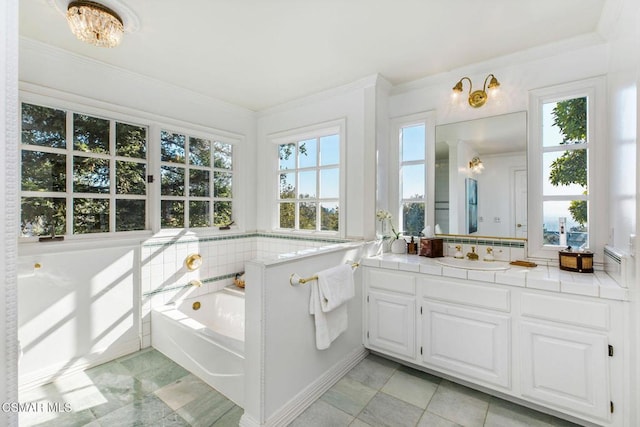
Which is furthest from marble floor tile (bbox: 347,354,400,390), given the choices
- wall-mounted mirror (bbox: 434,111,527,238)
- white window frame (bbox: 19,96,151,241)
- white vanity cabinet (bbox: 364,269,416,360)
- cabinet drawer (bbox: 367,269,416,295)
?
white window frame (bbox: 19,96,151,241)

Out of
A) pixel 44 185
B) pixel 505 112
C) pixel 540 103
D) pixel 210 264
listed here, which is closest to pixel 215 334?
pixel 210 264

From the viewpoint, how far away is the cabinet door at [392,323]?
216 cm

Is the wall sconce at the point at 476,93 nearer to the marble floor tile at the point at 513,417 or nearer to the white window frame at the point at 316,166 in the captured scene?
the white window frame at the point at 316,166

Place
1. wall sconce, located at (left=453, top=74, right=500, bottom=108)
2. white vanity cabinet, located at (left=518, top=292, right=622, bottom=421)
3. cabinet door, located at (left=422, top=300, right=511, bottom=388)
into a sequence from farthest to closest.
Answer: wall sconce, located at (left=453, top=74, right=500, bottom=108)
cabinet door, located at (left=422, top=300, right=511, bottom=388)
white vanity cabinet, located at (left=518, top=292, right=622, bottom=421)

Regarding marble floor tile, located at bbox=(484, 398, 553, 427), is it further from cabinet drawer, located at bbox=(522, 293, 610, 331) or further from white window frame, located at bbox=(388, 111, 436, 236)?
white window frame, located at bbox=(388, 111, 436, 236)

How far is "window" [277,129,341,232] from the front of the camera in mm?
2982

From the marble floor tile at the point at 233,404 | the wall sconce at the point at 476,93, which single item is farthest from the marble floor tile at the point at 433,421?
the wall sconce at the point at 476,93

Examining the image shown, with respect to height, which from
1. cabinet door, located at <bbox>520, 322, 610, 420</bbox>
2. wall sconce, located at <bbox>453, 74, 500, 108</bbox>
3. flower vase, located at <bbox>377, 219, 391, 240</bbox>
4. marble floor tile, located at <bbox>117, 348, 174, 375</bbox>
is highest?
wall sconce, located at <bbox>453, 74, 500, 108</bbox>

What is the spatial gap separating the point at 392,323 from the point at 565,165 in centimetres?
172

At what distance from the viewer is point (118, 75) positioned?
7.80 feet

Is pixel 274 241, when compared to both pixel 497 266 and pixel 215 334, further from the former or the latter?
pixel 497 266

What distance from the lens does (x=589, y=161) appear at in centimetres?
202

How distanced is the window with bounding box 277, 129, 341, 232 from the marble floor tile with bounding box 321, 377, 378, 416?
1.34m

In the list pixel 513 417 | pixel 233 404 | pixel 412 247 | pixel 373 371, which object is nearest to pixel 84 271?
pixel 233 404
